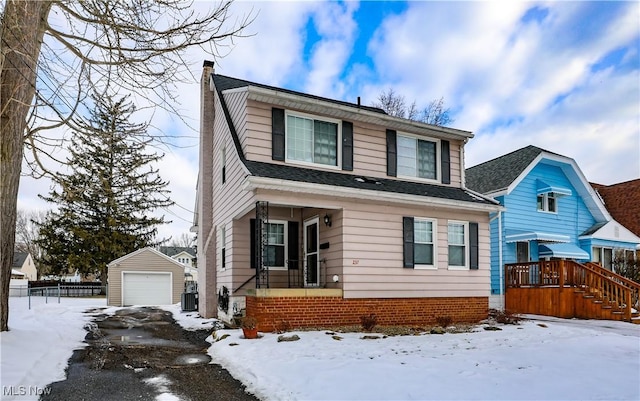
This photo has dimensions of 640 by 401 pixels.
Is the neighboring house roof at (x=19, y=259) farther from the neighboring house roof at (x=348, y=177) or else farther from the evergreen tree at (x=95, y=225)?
the neighboring house roof at (x=348, y=177)

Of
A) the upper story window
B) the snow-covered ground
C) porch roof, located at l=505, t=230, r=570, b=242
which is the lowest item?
the snow-covered ground

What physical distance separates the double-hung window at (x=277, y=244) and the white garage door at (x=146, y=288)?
591 inches

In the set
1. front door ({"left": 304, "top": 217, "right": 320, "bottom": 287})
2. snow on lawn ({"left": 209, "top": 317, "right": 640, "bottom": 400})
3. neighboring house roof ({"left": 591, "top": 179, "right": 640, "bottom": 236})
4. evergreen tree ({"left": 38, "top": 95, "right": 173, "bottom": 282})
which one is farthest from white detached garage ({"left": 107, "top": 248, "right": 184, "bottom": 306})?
neighboring house roof ({"left": 591, "top": 179, "right": 640, "bottom": 236})

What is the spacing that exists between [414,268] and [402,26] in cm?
734

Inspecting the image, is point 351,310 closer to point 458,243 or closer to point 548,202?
point 458,243

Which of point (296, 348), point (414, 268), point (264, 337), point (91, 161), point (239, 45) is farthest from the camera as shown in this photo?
point (91, 161)

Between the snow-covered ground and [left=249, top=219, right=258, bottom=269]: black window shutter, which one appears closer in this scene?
the snow-covered ground

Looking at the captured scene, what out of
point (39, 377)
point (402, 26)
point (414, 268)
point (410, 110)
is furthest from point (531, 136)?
point (39, 377)

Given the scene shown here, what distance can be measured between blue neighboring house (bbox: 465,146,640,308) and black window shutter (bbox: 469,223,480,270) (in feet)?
14.4

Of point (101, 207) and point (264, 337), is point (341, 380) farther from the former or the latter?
point (101, 207)

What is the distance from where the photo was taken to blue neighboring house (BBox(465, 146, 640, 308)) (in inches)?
680

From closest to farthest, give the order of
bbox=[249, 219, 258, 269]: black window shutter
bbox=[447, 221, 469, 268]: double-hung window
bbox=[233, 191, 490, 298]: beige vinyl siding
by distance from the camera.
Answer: bbox=[233, 191, 490, 298]: beige vinyl siding, bbox=[249, 219, 258, 269]: black window shutter, bbox=[447, 221, 469, 268]: double-hung window

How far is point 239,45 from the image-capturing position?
281 inches

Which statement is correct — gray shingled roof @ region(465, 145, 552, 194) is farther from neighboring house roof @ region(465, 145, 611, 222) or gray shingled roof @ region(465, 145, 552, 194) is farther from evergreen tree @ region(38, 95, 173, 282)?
evergreen tree @ region(38, 95, 173, 282)
